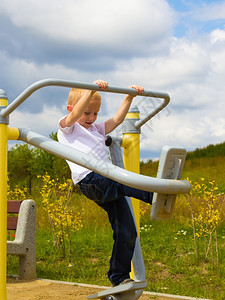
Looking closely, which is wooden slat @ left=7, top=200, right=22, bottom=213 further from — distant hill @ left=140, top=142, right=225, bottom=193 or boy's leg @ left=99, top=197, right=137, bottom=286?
distant hill @ left=140, top=142, right=225, bottom=193

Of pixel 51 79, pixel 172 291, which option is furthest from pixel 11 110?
pixel 172 291

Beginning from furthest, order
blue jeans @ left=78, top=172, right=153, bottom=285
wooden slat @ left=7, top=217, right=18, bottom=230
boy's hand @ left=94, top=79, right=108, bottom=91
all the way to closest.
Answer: wooden slat @ left=7, top=217, right=18, bottom=230 → blue jeans @ left=78, top=172, right=153, bottom=285 → boy's hand @ left=94, top=79, right=108, bottom=91

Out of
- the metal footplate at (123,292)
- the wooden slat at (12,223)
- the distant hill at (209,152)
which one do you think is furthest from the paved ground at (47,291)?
the distant hill at (209,152)

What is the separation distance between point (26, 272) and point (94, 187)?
2.64 meters

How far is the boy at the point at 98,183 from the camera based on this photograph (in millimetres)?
2854

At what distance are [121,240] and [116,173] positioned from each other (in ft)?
2.62

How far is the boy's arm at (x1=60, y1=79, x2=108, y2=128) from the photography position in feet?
9.04

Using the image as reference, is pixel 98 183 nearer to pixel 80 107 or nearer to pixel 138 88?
pixel 80 107

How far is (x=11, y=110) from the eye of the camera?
2.61 metres

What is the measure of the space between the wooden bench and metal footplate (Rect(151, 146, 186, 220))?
3.00m

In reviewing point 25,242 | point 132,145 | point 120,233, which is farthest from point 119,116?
point 25,242

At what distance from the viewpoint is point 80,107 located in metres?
2.82

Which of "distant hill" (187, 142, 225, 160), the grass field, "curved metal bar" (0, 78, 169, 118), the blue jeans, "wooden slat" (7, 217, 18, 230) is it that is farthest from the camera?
"distant hill" (187, 142, 225, 160)

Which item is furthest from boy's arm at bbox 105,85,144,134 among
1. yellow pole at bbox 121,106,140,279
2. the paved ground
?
the paved ground
